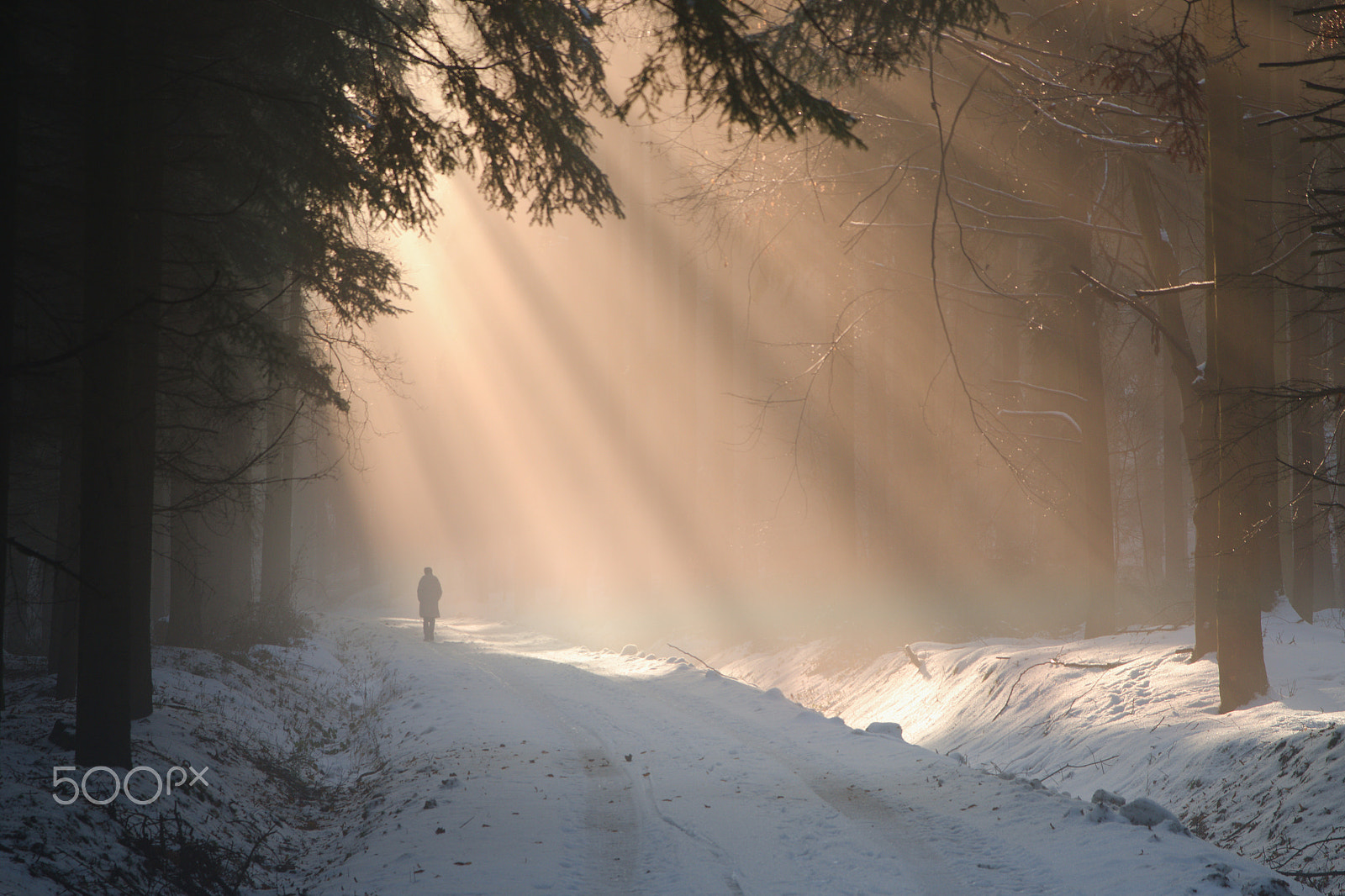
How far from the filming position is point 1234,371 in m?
9.26

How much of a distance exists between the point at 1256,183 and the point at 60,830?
1361 cm

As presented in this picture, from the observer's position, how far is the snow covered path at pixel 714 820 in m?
5.32

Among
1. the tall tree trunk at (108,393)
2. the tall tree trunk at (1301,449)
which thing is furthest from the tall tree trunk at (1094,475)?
the tall tree trunk at (108,393)

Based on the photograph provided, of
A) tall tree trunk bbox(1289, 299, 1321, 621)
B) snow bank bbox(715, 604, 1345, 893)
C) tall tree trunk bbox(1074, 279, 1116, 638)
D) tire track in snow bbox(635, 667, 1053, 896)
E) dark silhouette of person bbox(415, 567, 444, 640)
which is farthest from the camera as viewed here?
dark silhouette of person bbox(415, 567, 444, 640)

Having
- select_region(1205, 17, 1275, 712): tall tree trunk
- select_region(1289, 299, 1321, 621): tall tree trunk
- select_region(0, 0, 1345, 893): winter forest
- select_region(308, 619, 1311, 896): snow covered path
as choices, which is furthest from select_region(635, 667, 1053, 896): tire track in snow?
select_region(1289, 299, 1321, 621): tall tree trunk

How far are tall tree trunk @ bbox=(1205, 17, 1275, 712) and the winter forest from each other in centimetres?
5

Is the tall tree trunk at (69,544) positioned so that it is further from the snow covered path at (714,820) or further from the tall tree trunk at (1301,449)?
the tall tree trunk at (1301,449)

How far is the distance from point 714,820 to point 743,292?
23.3m

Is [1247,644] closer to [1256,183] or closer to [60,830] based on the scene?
[1256,183]

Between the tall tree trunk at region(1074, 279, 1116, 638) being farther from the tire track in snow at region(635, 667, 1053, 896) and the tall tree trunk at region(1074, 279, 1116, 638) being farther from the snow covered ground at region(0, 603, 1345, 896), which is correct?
the tire track in snow at region(635, 667, 1053, 896)

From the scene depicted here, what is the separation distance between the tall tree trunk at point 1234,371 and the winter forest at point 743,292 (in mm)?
48

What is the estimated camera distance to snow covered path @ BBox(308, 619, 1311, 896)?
→ 210 inches

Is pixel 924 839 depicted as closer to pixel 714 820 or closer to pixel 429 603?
pixel 714 820

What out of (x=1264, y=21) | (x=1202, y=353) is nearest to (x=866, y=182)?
(x=1264, y=21)
